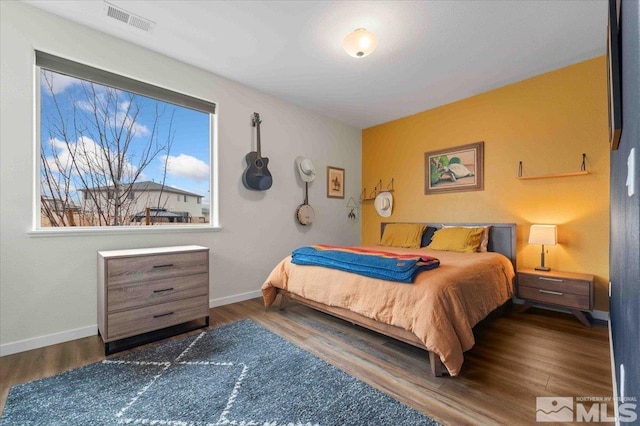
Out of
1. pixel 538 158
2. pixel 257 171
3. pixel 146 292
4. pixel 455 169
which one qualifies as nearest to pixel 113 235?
pixel 146 292

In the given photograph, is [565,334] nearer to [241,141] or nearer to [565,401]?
[565,401]

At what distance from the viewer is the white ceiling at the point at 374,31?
2.20 m

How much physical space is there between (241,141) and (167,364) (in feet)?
7.98

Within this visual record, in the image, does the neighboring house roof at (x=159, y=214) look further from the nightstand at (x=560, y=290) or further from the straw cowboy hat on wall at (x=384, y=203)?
the nightstand at (x=560, y=290)

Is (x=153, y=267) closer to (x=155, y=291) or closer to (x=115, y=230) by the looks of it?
(x=155, y=291)

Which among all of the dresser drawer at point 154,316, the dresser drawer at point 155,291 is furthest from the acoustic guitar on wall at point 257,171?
the dresser drawer at point 154,316

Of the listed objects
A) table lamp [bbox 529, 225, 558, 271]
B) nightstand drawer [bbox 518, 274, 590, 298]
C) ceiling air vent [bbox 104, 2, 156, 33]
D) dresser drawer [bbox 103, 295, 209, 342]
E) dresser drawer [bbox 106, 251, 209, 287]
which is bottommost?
dresser drawer [bbox 103, 295, 209, 342]

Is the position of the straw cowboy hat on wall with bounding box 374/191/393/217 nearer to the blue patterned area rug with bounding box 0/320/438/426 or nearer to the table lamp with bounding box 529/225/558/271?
the table lamp with bounding box 529/225/558/271

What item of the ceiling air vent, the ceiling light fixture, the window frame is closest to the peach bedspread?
the window frame

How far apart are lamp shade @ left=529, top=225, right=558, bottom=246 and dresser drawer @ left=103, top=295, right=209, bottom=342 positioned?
10.9 ft

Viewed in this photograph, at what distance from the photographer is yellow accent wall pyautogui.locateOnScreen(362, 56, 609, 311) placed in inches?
111

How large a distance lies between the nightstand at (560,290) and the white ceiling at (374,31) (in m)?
2.16

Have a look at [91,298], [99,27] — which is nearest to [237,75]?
[99,27]

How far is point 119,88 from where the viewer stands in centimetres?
265
